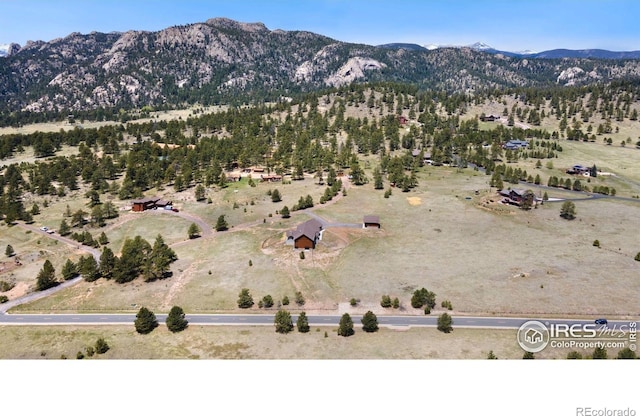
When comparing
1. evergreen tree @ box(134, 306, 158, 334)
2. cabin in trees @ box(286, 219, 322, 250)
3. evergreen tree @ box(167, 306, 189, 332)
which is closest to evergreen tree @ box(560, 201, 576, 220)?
cabin in trees @ box(286, 219, 322, 250)

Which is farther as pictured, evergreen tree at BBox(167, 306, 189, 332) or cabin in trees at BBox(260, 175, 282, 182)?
cabin in trees at BBox(260, 175, 282, 182)

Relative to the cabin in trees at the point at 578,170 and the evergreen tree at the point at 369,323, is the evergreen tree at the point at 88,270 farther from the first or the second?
the cabin in trees at the point at 578,170

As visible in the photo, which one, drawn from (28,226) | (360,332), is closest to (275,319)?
(360,332)

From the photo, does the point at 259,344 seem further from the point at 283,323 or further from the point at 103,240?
the point at 103,240

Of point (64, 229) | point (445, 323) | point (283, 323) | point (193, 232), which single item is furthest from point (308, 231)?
point (64, 229)

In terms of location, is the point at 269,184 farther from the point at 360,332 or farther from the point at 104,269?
the point at 360,332

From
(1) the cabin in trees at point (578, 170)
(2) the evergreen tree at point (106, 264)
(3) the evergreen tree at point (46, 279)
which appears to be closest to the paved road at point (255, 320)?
(3) the evergreen tree at point (46, 279)

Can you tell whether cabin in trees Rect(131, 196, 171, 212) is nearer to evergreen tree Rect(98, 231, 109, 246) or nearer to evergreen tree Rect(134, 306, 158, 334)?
evergreen tree Rect(98, 231, 109, 246)

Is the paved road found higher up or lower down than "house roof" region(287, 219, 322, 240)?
lower down
